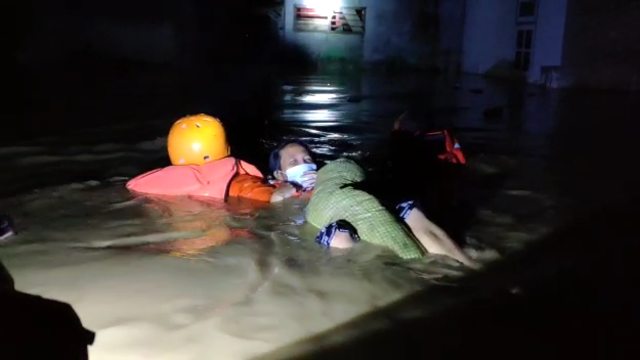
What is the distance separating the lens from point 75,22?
54.6 feet

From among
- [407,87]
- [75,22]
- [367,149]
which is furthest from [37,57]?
[367,149]

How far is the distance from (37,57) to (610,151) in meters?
14.6

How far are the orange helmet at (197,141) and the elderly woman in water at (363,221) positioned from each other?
96 centimetres

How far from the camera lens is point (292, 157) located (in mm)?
4160

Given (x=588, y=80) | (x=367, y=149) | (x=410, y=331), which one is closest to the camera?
(x=410, y=331)

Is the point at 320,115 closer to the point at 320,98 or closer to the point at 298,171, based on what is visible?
the point at 320,98

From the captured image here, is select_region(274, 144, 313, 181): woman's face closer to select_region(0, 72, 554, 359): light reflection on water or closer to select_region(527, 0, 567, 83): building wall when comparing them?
select_region(0, 72, 554, 359): light reflection on water

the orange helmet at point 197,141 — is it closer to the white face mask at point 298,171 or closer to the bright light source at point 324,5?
the white face mask at point 298,171

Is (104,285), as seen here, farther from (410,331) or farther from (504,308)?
(504,308)

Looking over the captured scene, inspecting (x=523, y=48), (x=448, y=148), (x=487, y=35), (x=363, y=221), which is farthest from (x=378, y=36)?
(x=363, y=221)

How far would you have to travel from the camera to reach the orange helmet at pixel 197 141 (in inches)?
164

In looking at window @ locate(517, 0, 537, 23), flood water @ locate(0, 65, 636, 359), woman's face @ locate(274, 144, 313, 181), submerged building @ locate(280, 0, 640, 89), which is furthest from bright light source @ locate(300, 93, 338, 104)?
Answer: window @ locate(517, 0, 537, 23)

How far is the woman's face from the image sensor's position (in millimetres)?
4137

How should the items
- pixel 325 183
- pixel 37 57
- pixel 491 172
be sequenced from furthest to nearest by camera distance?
pixel 37 57, pixel 491 172, pixel 325 183
